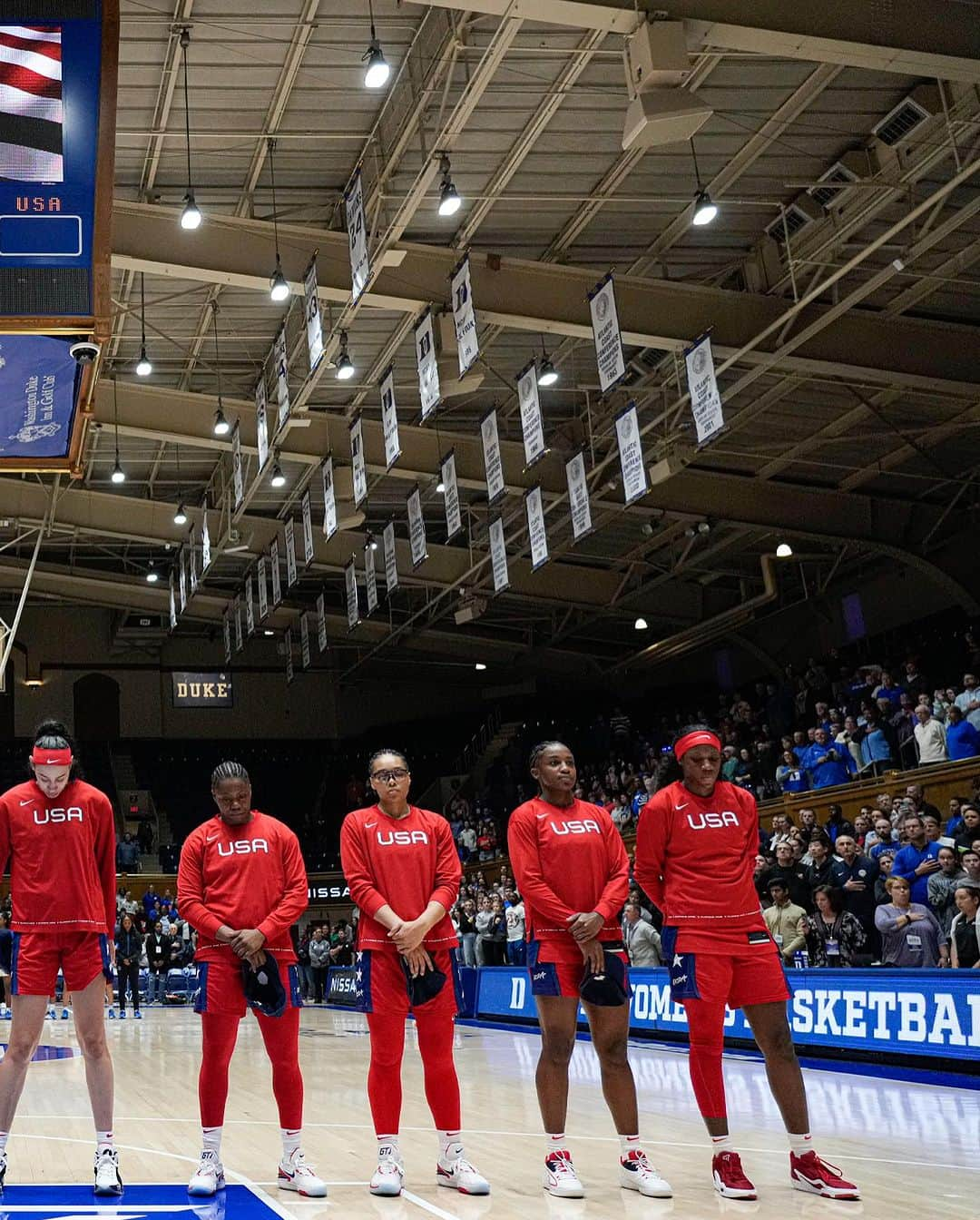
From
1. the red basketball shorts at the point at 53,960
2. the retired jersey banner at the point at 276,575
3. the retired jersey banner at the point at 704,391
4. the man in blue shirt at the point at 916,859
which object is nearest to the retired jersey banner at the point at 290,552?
the retired jersey banner at the point at 276,575

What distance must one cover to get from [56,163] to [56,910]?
11.5ft

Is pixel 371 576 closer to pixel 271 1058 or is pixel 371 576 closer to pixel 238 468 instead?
pixel 238 468

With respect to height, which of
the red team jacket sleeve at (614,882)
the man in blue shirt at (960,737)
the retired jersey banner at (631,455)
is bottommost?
the red team jacket sleeve at (614,882)

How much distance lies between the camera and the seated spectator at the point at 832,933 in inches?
485

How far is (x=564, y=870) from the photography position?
6449 mm

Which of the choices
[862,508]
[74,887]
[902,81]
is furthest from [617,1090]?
[862,508]

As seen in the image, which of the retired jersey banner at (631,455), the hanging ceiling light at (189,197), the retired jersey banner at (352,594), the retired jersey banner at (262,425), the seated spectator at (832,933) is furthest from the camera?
the retired jersey banner at (352,594)

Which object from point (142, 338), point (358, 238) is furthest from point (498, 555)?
point (358, 238)

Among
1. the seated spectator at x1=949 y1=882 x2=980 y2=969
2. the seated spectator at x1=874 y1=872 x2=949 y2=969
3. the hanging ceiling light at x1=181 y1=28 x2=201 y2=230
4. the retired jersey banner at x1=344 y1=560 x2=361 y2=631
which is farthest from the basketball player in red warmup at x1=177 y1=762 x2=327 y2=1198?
the retired jersey banner at x1=344 y1=560 x2=361 y2=631

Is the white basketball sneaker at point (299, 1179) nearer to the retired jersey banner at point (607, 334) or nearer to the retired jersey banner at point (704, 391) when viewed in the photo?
the retired jersey banner at point (607, 334)

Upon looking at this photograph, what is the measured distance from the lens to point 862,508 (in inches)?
1076

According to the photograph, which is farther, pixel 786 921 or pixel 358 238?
pixel 358 238

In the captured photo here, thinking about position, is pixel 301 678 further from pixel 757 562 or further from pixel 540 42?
pixel 540 42

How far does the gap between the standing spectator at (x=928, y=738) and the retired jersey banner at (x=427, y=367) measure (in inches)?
336
